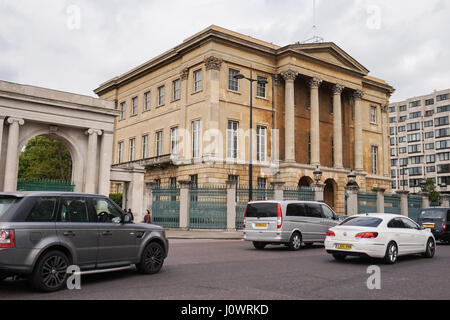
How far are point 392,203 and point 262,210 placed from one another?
2273 centimetres

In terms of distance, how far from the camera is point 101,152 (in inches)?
1152

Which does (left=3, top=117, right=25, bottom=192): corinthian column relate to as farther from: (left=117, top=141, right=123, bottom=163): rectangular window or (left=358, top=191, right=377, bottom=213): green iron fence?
(left=117, top=141, right=123, bottom=163): rectangular window

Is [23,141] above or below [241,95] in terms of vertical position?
below

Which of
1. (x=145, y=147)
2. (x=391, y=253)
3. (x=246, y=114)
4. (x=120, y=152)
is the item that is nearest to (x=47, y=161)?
(x=120, y=152)

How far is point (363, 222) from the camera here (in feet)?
41.9

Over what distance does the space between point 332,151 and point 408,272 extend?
124ft

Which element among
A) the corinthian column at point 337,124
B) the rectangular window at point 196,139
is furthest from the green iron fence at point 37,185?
the corinthian column at point 337,124

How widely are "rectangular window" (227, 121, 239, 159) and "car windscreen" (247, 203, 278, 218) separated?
21978 mm

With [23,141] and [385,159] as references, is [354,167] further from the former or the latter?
[23,141]

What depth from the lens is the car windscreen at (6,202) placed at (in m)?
7.66

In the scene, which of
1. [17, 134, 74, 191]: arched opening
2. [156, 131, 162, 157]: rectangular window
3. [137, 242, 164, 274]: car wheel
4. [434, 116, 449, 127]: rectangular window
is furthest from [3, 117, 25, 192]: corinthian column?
[434, 116, 449, 127]: rectangular window

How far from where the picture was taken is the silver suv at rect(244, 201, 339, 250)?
16.8 metres

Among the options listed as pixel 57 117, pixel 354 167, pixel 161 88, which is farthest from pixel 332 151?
pixel 57 117

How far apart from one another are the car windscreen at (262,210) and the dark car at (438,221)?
28.2 ft
